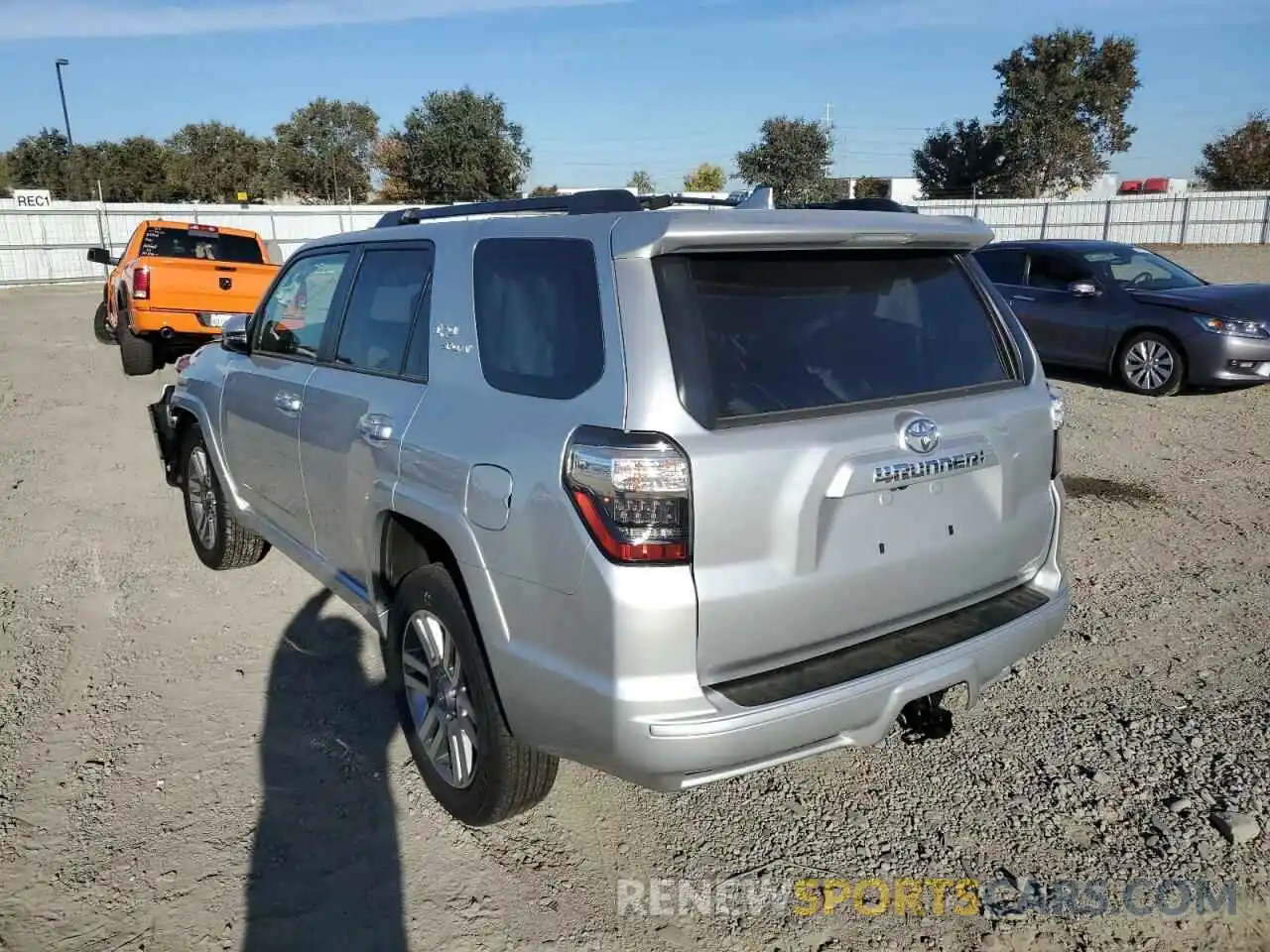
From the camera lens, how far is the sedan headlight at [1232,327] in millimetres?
9367

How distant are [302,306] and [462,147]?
43.0 metres

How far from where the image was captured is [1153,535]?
225 inches

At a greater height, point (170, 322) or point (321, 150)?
point (321, 150)

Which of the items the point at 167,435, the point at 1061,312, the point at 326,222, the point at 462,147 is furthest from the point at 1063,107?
the point at 167,435

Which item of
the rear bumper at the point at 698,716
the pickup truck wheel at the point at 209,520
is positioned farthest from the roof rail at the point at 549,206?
the pickup truck wheel at the point at 209,520

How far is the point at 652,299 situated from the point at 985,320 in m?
1.34

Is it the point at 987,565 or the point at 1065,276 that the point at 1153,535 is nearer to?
the point at 987,565

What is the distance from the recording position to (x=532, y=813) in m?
3.21

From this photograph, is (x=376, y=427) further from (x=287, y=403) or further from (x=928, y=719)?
(x=928, y=719)

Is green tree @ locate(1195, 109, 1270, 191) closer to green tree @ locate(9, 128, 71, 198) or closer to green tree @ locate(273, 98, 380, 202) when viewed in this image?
green tree @ locate(273, 98, 380, 202)

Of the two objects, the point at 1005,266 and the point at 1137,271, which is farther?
the point at 1005,266

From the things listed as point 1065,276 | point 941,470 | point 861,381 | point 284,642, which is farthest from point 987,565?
point 1065,276

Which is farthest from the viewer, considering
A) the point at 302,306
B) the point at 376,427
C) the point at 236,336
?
the point at 236,336

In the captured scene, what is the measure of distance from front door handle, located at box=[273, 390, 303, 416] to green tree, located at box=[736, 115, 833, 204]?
133 ft
